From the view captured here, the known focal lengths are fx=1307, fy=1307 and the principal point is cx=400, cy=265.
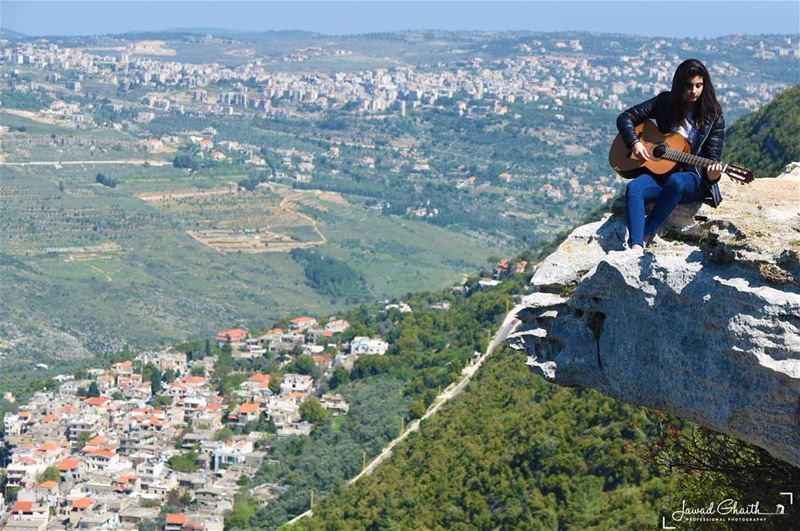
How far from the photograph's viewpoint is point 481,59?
188m

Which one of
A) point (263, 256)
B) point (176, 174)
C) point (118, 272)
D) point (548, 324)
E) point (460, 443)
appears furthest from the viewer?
point (176, 174)

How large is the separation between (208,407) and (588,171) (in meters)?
82.8

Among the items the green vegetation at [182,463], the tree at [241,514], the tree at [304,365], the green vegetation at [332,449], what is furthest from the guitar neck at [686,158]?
the tree at [304,365]

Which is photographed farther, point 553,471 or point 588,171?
point 588,171

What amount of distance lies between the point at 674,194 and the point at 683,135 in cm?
33

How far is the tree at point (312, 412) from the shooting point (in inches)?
1372

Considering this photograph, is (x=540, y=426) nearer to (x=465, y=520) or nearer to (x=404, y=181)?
(x=465, y=520)

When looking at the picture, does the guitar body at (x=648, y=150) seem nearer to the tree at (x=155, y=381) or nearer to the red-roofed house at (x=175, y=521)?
the red-roofed house at (x=175, y=521)

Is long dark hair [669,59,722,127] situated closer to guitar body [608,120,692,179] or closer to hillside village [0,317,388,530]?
guitar body [608,120,692,179]

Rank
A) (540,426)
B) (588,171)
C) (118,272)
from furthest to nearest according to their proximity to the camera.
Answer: (588,171), (118,272), (540,426)

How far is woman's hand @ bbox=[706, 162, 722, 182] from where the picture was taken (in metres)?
5.51

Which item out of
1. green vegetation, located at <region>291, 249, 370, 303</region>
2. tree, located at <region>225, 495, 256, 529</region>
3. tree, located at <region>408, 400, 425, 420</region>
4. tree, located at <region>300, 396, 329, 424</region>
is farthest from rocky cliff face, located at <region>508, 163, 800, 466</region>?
green vegetation, located at <region>291, 249, 370, 303</region>

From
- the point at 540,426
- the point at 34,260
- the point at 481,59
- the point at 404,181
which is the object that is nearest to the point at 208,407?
the point at 540,426

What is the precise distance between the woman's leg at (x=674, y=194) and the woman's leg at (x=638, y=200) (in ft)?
0.17
